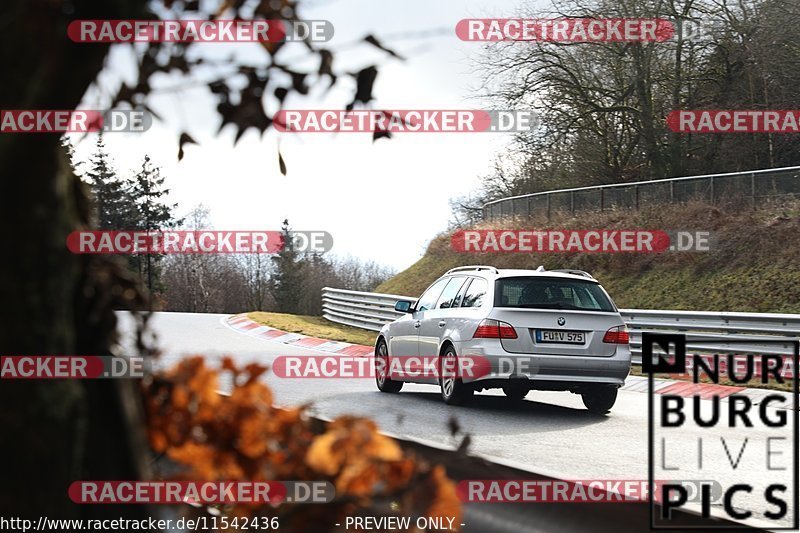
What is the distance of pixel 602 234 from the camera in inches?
1417

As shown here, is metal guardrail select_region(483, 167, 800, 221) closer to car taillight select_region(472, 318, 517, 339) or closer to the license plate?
the license plate

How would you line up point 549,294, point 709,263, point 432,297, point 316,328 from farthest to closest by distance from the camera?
point 316,328 → point 709,263 → point 432,297 → point 549,294

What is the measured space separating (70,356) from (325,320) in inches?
1437

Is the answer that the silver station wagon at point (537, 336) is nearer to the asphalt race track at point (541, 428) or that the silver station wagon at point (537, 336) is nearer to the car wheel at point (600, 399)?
the car wheel at point (600, 399)

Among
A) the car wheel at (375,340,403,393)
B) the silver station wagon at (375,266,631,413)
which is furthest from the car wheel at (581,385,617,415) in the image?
the car wheel at (375,340,403,393)

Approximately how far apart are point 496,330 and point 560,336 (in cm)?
77

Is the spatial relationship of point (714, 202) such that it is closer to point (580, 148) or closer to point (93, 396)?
point (580, 148)

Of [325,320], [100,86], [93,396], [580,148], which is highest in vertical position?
[580,148]

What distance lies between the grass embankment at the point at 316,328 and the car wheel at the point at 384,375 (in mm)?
11623

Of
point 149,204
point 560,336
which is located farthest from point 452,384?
point 149,204

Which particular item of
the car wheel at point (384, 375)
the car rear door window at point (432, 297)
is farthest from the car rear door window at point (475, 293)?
the car wheel at point (384, 375)

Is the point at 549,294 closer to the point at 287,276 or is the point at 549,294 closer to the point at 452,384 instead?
the point at 452,384

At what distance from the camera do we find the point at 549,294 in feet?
43.1

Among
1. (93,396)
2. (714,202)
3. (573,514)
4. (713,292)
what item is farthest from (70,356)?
(714,202)
